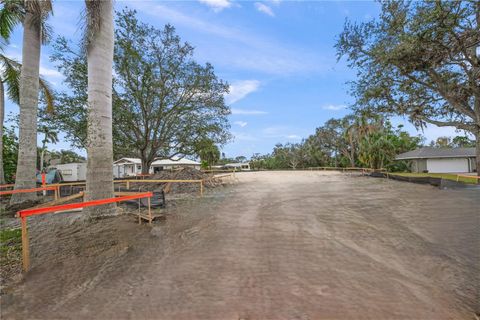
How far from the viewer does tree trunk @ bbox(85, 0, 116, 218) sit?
576 centimetres

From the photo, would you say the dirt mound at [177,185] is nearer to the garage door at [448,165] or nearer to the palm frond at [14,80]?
the palm frond at [14,80]

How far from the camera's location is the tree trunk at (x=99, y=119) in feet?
18.9

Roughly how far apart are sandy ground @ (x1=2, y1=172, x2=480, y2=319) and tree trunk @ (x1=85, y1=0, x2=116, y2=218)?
823 millimetres

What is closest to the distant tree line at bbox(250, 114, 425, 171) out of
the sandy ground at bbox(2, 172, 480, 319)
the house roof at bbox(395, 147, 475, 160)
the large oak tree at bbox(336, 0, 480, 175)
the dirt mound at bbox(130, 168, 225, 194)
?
the house roof at bbox(395, 147, 475, 160)

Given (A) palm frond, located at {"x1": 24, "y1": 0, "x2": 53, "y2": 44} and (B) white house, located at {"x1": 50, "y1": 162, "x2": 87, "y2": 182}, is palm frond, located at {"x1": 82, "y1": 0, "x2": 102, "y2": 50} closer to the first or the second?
(A) palm frond, located at {"x1": 24, "y1": 0, "x2": 53, "y2": 44}

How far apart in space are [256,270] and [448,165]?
35049mm

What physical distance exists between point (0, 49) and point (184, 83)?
344 inches

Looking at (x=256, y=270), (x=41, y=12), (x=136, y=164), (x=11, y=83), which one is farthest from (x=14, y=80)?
(x=136, y=164)

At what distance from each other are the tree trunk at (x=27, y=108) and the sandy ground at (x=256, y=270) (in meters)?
4.93

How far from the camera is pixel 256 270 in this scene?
3.19 metres

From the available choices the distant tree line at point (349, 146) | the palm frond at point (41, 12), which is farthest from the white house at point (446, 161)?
the palm frond at point (41, 12)

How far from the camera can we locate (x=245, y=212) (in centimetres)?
675

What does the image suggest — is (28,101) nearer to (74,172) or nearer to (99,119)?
A: (99,119)

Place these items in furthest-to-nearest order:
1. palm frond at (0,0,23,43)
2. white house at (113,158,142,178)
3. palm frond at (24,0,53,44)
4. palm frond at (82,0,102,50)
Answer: white house at (113,158,142,178), palm frond at (0,0,23,43), palm frond at (24,0,53,44), palm frond at (82,0,102,50)
